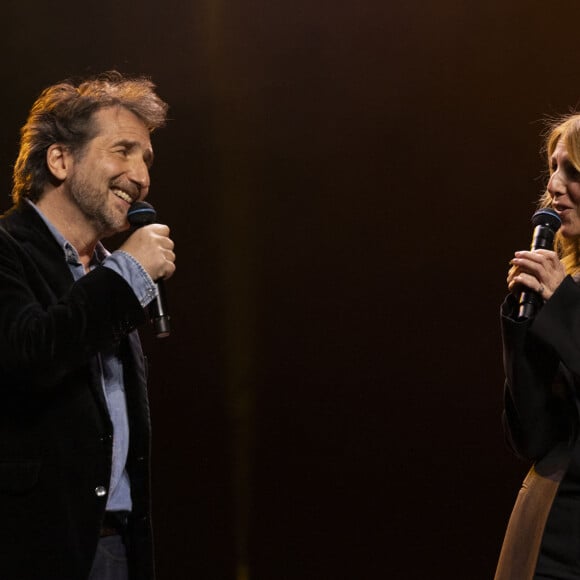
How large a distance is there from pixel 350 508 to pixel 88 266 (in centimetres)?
192

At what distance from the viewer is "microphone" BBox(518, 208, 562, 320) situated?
1679 millimetres

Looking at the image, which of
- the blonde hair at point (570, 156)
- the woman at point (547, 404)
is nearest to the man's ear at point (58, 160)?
the woman at point (547, 404)

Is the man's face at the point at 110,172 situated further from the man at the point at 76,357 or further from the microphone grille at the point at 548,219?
the microphone grille at the point at 548,219

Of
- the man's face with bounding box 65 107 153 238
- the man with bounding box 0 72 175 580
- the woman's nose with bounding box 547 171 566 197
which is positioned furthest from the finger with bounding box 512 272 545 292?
the man's face with bounding box 65 107 153 238

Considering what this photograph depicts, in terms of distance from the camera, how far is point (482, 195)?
3322mm

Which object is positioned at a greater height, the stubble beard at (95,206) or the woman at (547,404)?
the stubble beard at (95,206)

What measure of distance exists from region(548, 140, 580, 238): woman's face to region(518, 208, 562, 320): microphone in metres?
0.04

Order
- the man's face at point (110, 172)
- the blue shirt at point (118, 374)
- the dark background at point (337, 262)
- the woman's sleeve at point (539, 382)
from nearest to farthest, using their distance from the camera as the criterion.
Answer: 1. the blue shirt at point (118, 374)
2. the woman's sleeve at point (539, 382)
3. the man's face at point (110, 172)
4. the dark background at point (337, 262)

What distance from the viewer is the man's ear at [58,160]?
180 centimetres

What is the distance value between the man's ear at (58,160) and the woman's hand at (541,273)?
906 millimetres

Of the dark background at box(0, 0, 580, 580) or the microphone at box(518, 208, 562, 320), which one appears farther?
the dark background at box(0, 0, 580, 580)

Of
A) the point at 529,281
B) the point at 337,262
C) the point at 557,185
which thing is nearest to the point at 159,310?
the point at 529,281

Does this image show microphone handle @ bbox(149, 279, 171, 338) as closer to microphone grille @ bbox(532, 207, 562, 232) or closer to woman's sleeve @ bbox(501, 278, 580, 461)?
woman's sleeve @ bbox(501, 278, 580, 461)

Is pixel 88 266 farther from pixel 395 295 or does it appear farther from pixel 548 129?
pixel 548 129
